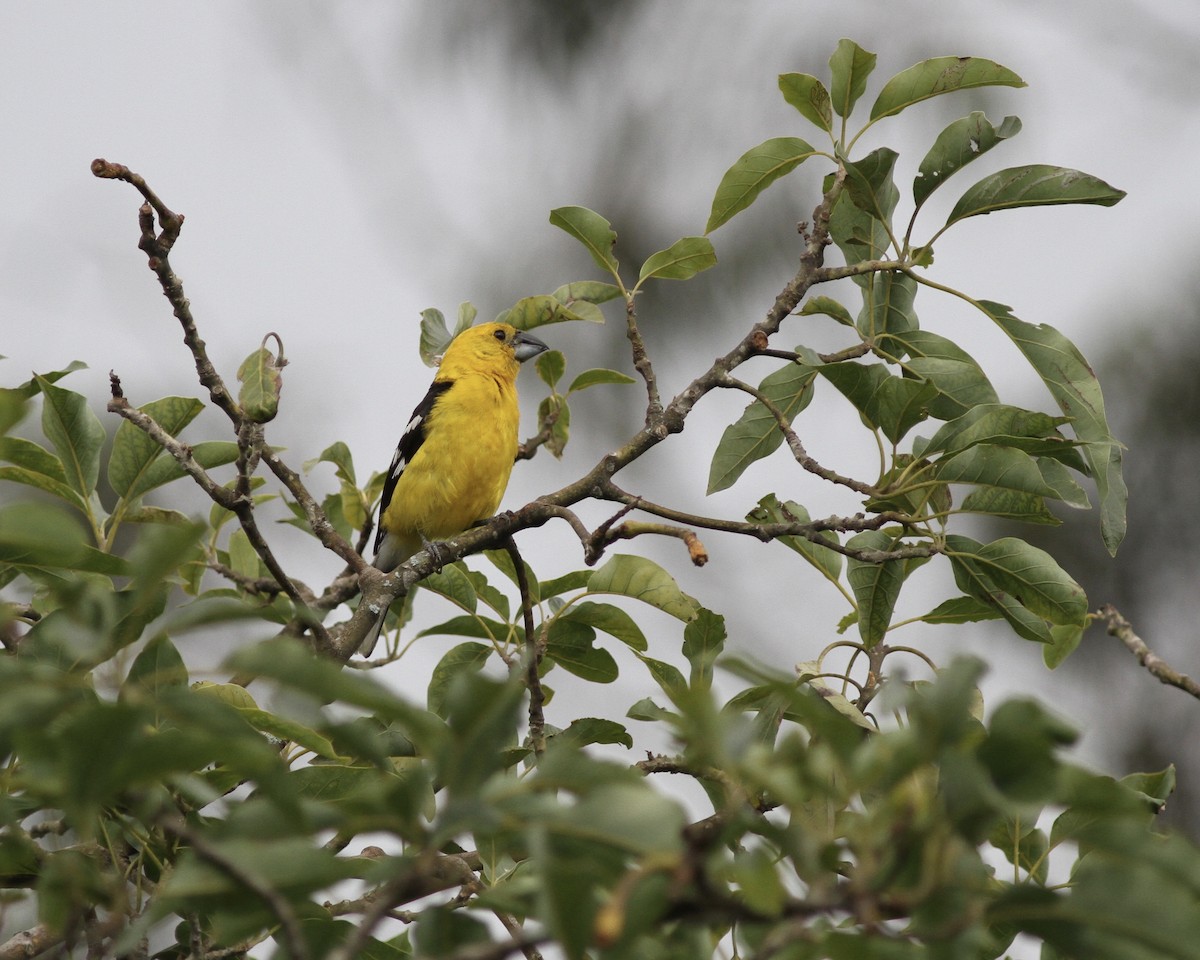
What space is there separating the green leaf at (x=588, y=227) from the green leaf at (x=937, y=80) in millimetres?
698

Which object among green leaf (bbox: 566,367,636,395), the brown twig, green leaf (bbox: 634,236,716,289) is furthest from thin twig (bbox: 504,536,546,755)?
the brown twig

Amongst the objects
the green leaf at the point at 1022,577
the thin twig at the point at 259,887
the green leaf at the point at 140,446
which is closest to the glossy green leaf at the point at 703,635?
the green leaf at the point at 1022,577

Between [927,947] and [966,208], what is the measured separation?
7.51ft

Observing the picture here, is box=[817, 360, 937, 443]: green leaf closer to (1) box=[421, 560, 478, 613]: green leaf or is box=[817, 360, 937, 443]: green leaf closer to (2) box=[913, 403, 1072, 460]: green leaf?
(2) box=[913, 403, 1072, 460]: green leaf

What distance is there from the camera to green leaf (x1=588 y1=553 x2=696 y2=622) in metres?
2.98

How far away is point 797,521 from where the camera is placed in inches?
121

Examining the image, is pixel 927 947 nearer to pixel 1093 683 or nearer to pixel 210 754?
pixel 210 754

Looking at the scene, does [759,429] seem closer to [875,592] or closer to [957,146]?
[875,592]

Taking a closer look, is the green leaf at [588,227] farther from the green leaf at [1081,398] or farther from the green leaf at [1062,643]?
the green leaf at [1062,643]

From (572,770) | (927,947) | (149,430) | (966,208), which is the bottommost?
(927,947)

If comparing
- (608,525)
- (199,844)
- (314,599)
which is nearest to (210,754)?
(199,844)

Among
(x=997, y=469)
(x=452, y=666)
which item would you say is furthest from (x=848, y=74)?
(x=452, y=666)

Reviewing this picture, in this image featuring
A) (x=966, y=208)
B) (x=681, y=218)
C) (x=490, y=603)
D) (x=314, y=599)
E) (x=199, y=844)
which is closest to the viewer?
(x=199, y=844)

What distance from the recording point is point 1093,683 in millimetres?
Result: 9188
